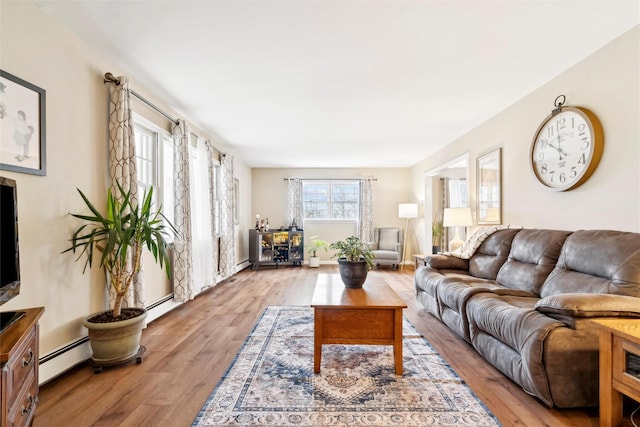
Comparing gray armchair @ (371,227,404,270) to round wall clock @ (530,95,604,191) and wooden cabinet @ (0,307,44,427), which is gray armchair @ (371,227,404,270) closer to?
round wall clock @ (530,95,604,191)

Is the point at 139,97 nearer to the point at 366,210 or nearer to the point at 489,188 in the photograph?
the point at 489,188

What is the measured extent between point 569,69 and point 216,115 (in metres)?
3.69

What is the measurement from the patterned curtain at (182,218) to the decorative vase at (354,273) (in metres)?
2.10

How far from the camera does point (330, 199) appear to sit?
298 inches

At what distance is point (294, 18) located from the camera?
1.99 m

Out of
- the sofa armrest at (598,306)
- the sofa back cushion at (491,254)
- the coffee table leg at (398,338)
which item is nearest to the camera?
the sofa armrest at (598,306)

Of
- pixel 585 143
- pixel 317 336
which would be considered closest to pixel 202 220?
pixel 317 336

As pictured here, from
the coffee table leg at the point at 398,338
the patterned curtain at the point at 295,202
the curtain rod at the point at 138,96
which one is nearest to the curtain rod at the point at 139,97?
the curtain rod at the point at 138,96

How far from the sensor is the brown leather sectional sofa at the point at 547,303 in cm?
169

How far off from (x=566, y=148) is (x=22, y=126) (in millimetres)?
4036

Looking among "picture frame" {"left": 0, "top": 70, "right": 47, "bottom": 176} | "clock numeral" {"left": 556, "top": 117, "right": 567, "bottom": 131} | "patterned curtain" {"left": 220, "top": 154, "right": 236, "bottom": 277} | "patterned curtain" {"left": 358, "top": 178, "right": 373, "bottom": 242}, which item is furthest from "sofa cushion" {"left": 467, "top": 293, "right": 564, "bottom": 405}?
"patterned curtain" {"left": 358, "top": 178, "right": 373, "bottom": 242}

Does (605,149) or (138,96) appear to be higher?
(138,96)

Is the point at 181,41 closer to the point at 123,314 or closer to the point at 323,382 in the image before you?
the point at 123,314

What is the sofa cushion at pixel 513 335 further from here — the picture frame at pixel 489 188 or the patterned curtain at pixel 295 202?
the patterned curtain at pixel 295 202
